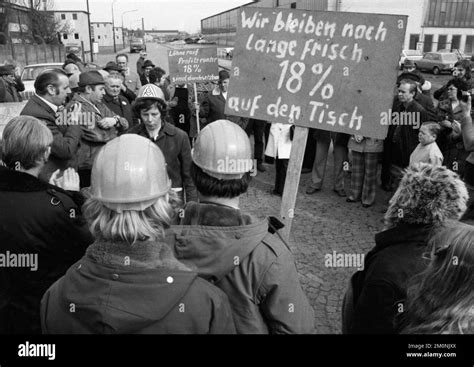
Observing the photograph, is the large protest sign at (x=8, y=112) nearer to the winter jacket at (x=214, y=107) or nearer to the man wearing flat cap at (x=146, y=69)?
the winter jacket at (x=214, y=107)

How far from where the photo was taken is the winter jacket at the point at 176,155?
12.4 feet

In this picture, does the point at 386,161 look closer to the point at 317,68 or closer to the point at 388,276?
the point at 317,68

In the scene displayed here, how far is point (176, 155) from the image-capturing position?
381 cm

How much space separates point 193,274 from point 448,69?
34166mm

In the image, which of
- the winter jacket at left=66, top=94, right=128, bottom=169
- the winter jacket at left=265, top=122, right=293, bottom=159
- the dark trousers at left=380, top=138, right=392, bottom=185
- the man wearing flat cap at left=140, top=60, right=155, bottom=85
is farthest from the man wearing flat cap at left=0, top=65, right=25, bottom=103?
A: the dark trousers at left=380, top=138, right=392, bottom=185

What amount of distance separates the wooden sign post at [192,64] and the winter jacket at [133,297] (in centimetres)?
675

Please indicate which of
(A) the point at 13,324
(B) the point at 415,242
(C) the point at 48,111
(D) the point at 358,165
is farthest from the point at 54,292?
(D) the point at 358,165

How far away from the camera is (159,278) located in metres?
1.41

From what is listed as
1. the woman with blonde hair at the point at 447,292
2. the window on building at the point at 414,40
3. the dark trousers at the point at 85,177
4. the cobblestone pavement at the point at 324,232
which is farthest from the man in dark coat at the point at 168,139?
the window on building at the point at 414,40

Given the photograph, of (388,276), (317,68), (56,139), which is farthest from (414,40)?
(388,276)

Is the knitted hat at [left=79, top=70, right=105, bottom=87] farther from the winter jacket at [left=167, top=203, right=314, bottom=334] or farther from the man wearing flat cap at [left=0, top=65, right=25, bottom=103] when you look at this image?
the man wearing flat cap at [left=0, top=65, right=25, bottom=103]

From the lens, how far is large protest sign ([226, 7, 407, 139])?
8.94ft

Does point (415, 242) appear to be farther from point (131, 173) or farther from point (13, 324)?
point (13, 324)

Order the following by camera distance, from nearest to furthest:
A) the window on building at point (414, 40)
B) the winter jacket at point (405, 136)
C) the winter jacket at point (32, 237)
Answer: the winter jacket at point (32, 237) < the winter jacket at point (405, 136) < the window on building at point (414, 40)
